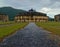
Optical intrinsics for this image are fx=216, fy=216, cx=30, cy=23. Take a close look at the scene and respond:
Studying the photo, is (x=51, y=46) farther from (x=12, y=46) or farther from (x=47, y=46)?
(x=12, y=46)

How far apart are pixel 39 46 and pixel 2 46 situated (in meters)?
3.54

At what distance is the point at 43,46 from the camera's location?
2053 centimetres

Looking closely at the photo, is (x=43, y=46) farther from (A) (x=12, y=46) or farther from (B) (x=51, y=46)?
(A) (x=12, y=46)

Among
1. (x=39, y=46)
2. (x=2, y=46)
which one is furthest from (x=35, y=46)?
(x=2, y=46)

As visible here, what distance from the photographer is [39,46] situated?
2047 centimetres

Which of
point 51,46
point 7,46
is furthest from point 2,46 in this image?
point 51,46

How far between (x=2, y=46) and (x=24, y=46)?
2134 millimetres

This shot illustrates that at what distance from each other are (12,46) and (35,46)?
87.1 inches

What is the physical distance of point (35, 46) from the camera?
67.0ft

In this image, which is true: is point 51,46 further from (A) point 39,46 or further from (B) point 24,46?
(B) point 24,46

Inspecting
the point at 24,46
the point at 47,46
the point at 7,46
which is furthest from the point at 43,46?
the point at 7,46

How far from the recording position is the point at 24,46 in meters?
20.4

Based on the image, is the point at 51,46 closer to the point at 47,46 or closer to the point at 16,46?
the point at 47,46

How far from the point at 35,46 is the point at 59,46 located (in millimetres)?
2328
